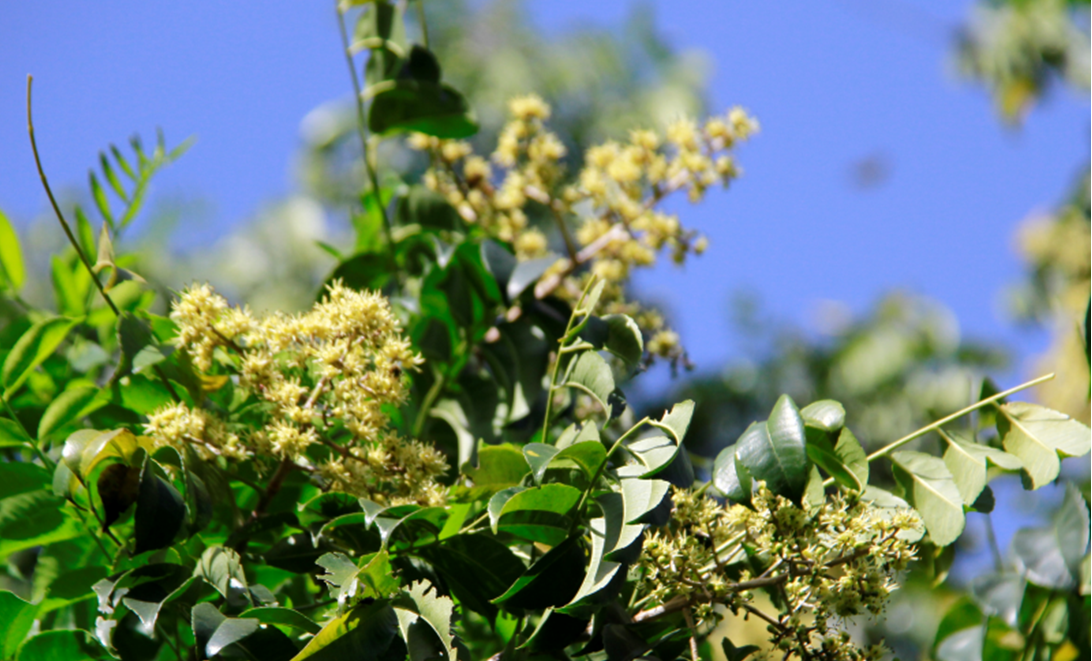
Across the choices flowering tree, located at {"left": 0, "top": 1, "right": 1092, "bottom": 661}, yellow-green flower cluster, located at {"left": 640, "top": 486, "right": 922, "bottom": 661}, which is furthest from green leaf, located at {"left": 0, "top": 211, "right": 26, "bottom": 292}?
yellow-green flower cluster, located at {"left": 640, "top": 486, "right": 922, "bottom": 661}

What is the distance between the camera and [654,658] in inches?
16.3

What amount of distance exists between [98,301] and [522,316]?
0.38 m

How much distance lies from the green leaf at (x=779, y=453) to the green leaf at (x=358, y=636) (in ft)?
0.57

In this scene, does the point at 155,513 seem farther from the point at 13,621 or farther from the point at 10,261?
the point at 10,261

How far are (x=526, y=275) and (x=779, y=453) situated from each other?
10.4 inches

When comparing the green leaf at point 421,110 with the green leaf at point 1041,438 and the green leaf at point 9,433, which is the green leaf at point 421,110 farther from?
the green leaf at point 1041,438

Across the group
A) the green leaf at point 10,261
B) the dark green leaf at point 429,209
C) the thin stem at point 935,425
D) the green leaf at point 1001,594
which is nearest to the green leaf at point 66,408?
the green leaf at point 10,261

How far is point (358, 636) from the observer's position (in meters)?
0.39

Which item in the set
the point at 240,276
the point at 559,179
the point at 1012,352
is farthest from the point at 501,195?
the point at 1012,352

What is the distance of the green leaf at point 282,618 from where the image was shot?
0.40m

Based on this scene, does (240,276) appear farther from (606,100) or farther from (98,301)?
(98,301)

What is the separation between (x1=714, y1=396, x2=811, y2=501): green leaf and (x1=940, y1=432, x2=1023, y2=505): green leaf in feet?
0.39

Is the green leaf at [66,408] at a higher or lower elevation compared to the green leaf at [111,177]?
lower

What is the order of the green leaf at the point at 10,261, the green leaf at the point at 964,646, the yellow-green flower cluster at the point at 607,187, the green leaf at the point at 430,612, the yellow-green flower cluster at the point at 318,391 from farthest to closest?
the yellow-green flower cluster at the point at 607,187
the green leaf at the point at 10,261
the green leaf at the point at 964,646
the yellow-green flower cluster at the point at 318,391
the green leaf at the point at 430,612
